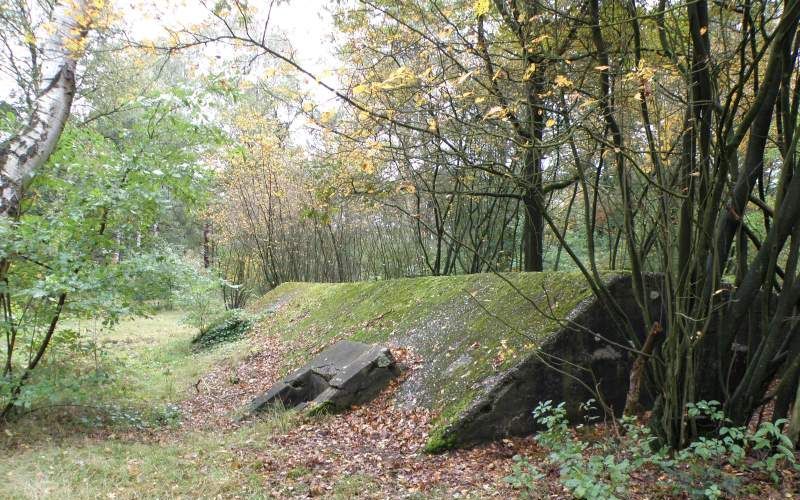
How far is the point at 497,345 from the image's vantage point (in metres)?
4.54

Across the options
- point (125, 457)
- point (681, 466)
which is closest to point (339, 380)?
point (125, 457)

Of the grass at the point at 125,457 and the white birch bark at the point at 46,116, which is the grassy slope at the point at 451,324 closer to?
the grass at the point at 125,457

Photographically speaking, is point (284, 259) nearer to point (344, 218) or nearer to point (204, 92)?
point (344, 218)

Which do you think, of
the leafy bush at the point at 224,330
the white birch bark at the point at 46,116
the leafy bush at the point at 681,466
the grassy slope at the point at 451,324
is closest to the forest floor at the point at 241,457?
→ the leafy bush at the point at 681,466

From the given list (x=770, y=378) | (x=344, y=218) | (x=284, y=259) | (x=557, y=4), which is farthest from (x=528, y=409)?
(x=284, y=259)

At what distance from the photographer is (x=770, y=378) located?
3188 mm

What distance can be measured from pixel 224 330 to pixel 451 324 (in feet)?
23.6

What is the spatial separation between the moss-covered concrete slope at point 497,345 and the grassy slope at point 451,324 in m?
0.01

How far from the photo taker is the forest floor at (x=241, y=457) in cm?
325

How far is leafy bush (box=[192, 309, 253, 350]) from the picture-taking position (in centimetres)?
1086

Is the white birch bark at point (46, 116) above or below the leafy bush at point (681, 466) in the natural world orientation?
above

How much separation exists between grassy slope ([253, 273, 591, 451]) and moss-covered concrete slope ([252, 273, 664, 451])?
1 centimetres

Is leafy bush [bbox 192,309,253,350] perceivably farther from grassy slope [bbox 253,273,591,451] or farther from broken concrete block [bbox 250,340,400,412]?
broken concrete block [bbox 250,340,400,412]

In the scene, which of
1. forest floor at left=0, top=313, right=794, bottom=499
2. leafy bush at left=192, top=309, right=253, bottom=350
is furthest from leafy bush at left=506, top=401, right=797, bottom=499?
leafy bush at left=192, top=309, right=253, bottom=350
